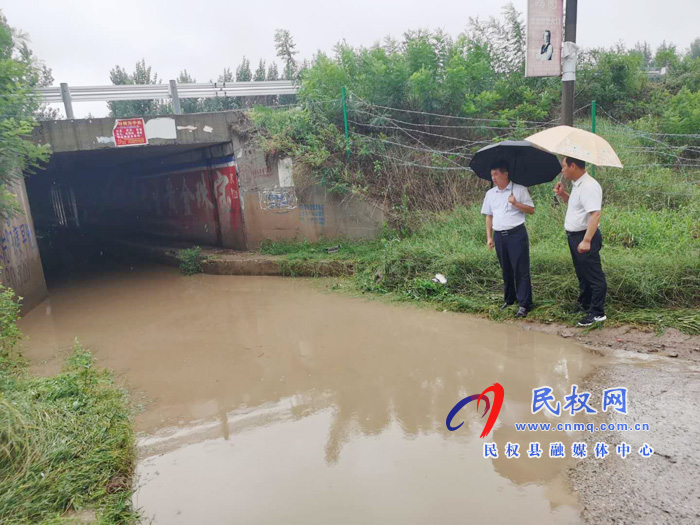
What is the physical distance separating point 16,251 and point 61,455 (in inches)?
276

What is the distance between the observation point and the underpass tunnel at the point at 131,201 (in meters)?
12.7

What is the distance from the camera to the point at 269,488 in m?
3.08

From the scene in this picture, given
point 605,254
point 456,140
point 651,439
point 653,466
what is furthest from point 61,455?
point 456,140

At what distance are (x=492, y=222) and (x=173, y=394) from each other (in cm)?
409

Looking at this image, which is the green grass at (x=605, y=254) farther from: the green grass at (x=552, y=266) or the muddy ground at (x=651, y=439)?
the muddy ground at (x=651, y=439)

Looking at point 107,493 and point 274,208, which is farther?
point 274,208

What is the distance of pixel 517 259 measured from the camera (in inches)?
223

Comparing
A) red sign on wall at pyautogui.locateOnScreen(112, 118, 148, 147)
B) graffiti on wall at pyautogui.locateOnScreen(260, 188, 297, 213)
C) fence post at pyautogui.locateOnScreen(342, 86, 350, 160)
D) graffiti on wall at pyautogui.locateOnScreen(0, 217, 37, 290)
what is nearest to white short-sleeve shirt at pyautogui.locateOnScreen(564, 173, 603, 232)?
fence post at pyautogui.locateOnScreen(342, 86, 350, 160)

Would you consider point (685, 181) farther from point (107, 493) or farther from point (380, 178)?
point (107, 493)

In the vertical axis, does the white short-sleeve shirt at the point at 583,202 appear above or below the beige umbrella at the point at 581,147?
below

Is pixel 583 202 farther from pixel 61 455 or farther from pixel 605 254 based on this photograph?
pixel 61 455

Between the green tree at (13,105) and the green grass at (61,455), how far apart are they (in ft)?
14.4

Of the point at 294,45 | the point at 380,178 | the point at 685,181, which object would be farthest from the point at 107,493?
the point at 294,45

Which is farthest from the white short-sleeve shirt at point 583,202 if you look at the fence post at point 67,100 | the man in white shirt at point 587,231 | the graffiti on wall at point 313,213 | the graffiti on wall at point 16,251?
the fence post at point 67,100
